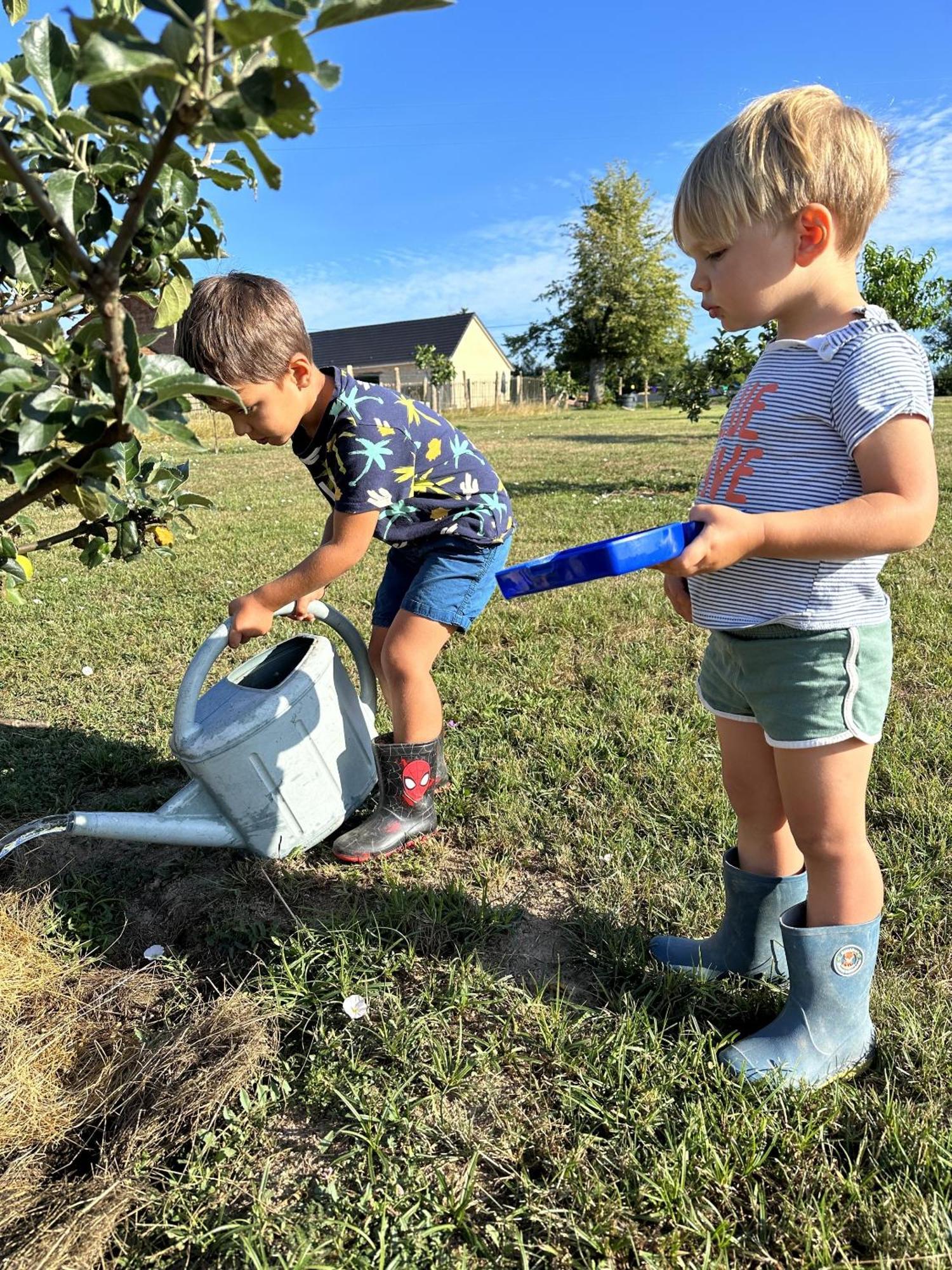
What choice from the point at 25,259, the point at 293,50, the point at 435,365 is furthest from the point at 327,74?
the point at 435,365

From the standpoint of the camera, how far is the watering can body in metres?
1.81

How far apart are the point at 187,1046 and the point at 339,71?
152 cm

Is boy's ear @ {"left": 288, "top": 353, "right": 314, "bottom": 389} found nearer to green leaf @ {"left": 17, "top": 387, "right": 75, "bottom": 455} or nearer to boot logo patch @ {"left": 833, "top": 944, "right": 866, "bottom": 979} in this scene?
green leaf @ {"left": 17, "top": 387, "right": 75, "bottom": 455}

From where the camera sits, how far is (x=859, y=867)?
1421 millimetres

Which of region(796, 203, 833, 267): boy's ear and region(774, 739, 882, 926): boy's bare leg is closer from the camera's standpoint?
region(796, 203, 833, 267): boy's ear

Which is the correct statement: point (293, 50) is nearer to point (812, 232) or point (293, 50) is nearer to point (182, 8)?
point (182, 8)

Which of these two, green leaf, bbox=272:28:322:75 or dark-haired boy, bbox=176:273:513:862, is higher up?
green leaf, bbox=272:28:322:75

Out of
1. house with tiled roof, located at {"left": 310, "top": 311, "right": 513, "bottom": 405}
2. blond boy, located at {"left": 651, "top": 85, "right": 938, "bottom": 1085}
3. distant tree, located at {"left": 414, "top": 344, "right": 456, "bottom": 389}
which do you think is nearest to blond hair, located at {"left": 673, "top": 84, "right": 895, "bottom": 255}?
blond boy, located at {"left": 651, "top": 85, "right": 938, "bottom": 1085}

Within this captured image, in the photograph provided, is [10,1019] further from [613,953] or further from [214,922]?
[613,953]

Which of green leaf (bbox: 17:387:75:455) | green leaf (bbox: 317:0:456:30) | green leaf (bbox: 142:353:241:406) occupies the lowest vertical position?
green leaf (bbox: 17:387:75:455)

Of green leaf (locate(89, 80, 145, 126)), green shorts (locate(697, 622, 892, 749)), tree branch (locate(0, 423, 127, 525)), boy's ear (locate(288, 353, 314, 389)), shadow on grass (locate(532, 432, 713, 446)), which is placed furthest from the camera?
shadow on grass (locate(532, 432, 713, 446))

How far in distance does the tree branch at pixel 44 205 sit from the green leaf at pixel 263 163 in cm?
21

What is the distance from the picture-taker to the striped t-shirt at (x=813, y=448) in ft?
4.00

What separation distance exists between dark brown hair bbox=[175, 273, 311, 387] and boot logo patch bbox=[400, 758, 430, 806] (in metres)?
1.01
